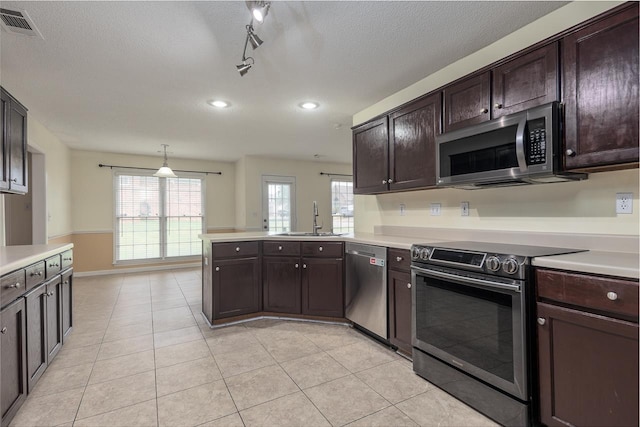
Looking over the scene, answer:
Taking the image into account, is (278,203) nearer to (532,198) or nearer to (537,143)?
(532,198)

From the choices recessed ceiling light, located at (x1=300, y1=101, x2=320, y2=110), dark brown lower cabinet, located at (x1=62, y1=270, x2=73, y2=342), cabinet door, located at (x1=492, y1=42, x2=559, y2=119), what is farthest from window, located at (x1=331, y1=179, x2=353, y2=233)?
cabinet door, located at (x1=492, y1=42, x2=559, y2=119)

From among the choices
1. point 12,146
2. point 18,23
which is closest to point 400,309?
point 18,23

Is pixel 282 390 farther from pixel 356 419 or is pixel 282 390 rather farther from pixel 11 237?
pixel 11 237

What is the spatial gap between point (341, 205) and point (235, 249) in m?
4.51

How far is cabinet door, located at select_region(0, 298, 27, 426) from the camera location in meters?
1.60

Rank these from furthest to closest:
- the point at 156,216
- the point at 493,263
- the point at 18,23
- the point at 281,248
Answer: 1. the point at 156,216
2. the point at 281,248
3. the point at 18,23
4. the point at 493,263

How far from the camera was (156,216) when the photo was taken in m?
6.30

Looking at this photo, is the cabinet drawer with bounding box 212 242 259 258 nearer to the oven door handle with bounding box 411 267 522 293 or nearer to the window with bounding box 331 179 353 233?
the oven door handle with bounding box 411 267 522 293

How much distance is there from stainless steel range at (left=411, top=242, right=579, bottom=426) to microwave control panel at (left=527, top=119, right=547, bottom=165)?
52cm

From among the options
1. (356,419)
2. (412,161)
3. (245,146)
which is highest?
(245,146)

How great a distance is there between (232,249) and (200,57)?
1.71 m

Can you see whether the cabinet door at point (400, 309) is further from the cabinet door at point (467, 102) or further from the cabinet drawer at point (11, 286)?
the cabinet drawer at point (11, 286)

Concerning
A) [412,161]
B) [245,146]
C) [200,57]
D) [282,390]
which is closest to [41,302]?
[282,390]

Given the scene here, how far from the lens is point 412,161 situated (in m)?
2.68
